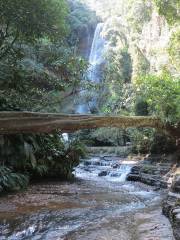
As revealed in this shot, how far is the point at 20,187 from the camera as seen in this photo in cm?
846

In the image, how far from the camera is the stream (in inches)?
194

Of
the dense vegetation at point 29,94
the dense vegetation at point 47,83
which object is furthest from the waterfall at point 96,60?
the dense vegetation at point 29,94

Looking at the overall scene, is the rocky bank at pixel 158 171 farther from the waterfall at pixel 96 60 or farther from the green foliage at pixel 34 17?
the waterfall at pixel 96 60

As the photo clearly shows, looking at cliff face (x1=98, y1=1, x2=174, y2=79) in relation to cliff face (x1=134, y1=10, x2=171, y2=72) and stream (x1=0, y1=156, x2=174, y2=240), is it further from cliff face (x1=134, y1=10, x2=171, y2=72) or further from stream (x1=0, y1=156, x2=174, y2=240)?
stream (x1=0, y1=156, x2=174, y2=240)

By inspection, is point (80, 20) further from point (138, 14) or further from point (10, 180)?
point (10, 180)

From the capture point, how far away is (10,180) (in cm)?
825

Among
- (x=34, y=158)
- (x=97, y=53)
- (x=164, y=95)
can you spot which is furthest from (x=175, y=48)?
(x=97, y=53)

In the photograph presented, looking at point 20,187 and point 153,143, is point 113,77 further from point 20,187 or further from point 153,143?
point 20,187

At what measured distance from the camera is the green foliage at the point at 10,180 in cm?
802

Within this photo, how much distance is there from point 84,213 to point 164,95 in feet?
19.4

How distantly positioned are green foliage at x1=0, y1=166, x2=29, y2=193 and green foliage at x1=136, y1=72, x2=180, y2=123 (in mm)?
4812

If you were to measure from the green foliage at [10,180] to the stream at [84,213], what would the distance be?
0.28 meters

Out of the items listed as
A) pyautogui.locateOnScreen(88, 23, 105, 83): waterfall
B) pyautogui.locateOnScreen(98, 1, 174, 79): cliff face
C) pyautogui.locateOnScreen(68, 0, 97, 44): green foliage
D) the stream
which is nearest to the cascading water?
the stream

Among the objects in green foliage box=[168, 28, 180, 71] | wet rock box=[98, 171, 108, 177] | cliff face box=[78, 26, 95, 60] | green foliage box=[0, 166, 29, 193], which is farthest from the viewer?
cliff face box=[78, 26, 95, 60]
